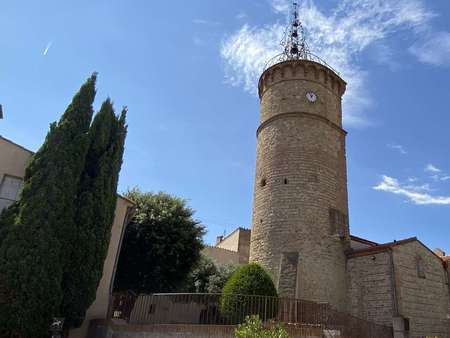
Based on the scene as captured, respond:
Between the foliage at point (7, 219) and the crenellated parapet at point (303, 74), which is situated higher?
the crenellated parapet at point (303, 74)

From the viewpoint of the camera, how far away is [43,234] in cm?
1117

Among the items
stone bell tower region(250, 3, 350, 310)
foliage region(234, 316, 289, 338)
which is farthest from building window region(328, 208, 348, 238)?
foliage region(234, 316, 289, 338)

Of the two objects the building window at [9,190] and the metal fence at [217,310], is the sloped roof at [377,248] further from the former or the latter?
the building window at [9,190]

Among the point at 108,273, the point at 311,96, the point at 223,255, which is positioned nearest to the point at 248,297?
the point at 108,273

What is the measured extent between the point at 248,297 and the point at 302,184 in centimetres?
794

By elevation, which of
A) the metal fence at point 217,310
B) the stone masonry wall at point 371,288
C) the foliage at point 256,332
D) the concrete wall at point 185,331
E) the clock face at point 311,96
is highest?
the clock face at point 311,96

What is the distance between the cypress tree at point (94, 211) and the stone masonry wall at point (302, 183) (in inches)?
324

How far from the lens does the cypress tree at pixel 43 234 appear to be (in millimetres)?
10367

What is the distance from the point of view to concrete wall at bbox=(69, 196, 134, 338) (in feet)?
43.6

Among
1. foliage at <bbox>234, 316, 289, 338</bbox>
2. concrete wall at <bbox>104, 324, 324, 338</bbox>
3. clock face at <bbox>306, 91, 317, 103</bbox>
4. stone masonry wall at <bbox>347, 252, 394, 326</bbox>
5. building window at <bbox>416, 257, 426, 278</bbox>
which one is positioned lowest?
concrete wall at <bbox>104, 324, 324, 338</bbox>

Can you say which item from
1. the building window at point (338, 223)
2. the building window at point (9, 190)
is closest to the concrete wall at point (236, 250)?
the building window at point (338, 223)

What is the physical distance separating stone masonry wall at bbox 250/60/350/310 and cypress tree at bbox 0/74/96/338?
31.7 feet

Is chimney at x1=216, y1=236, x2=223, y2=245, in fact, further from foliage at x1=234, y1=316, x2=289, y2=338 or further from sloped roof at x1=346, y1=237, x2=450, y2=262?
foliage at x1=234, y1=316, x2=289, y2=338

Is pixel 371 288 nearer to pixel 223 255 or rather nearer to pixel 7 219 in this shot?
pixel 223 255
